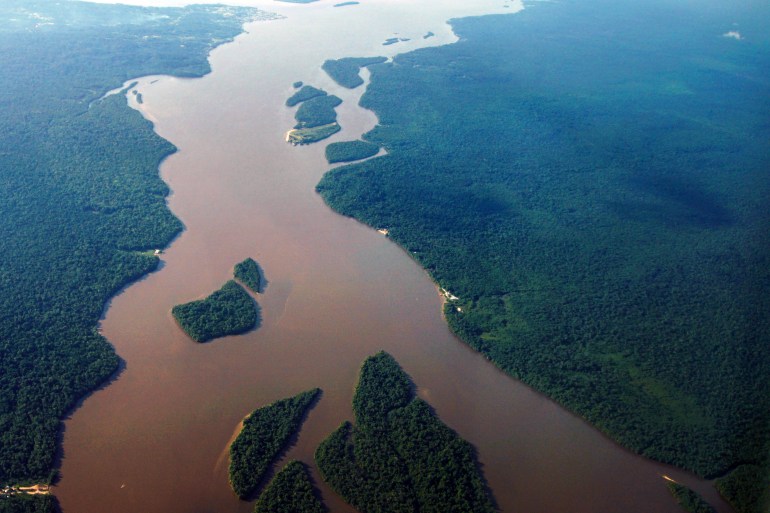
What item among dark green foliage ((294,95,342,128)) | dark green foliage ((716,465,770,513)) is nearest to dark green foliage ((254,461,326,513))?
dark green foliage ((716,465,770,513))

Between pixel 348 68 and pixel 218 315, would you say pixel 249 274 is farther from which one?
pixel 348 68

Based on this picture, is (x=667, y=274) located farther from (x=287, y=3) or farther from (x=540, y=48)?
(x=287, y=3)

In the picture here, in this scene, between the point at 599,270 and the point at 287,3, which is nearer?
the point at 599,270

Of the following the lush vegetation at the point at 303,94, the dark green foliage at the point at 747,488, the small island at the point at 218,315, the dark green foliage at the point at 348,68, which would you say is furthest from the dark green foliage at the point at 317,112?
the dark green foliage at the point at 747,488

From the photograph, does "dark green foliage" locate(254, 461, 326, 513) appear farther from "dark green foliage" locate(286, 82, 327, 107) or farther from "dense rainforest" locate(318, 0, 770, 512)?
"dark green foliage" locate(286, 82, 327, 107)

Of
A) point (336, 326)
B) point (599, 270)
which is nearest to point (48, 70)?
point (336, 326)

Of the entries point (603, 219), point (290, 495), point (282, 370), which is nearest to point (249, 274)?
point (282, 370)
